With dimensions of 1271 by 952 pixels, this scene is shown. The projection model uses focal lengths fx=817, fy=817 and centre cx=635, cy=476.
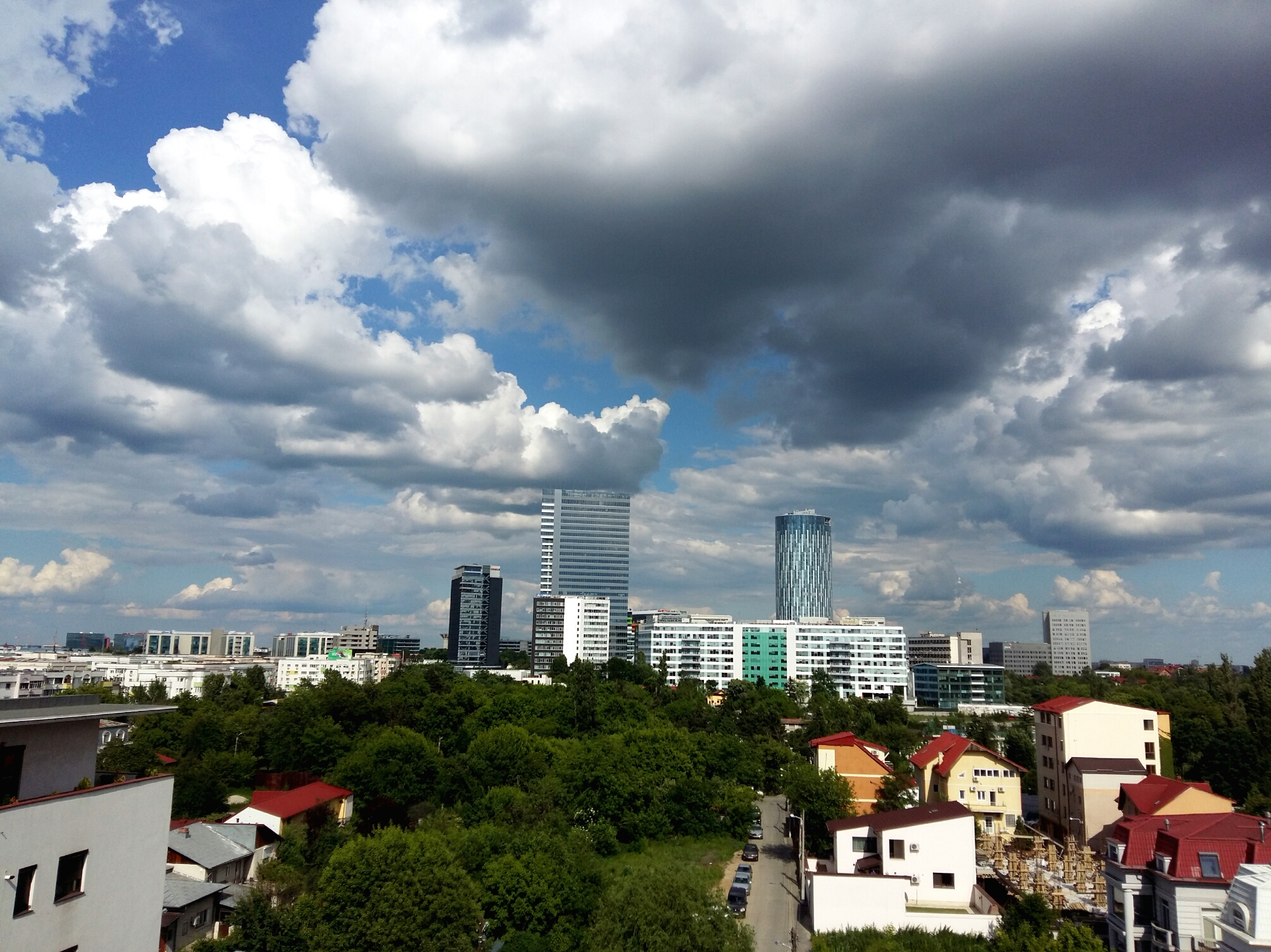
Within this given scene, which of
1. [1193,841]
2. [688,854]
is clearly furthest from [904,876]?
[688,854]

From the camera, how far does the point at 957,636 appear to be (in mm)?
174375

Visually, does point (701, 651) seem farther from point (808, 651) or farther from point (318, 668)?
point (318, 668)

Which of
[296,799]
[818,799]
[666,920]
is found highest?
[666,920]

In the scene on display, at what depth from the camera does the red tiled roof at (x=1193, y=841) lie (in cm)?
2522

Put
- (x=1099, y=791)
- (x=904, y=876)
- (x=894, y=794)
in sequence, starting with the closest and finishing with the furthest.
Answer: (x=904, y=876) < (x=1099, y=791) < (x=894, y=794)

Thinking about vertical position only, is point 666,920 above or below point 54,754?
below

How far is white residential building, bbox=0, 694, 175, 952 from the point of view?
33.0ft

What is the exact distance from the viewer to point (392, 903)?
79.9ft

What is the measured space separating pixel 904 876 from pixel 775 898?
6.11 metres

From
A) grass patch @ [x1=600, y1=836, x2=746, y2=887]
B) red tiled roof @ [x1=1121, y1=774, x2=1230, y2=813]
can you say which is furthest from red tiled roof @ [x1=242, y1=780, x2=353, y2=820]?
red tiled roof @ [x1=1121, y1=774, x2=1230, y2=813]

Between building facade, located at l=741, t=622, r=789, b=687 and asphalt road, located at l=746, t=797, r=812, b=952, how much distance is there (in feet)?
282

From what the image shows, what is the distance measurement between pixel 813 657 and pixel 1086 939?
112m

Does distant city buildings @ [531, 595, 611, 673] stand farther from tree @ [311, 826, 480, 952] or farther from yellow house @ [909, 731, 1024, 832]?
tree @ [311, 826, 480, 952]

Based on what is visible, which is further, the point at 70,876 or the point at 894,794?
the point at 894,794
